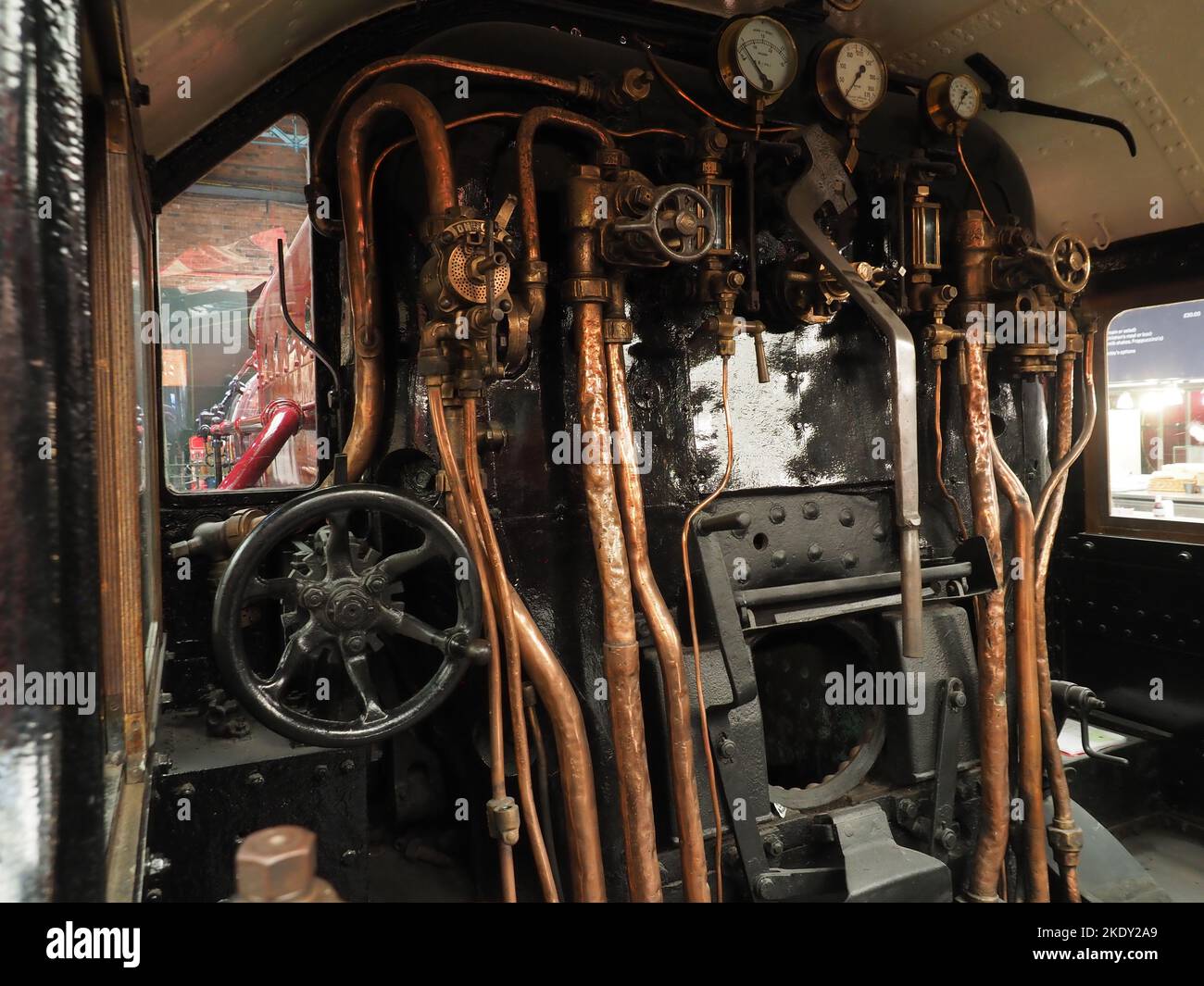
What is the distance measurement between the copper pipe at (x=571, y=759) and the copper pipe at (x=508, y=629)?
5cm

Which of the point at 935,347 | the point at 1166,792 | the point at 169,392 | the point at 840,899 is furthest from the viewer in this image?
the point at 1166,792

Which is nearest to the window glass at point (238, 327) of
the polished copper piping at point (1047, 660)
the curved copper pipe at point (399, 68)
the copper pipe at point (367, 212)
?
the curved copper pipe at point (399, 68)

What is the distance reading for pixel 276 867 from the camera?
545 millimetres

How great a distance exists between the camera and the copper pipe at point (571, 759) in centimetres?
230

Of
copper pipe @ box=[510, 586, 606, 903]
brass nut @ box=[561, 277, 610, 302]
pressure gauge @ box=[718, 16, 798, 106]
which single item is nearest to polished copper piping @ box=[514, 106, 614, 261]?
brass nut @ box=[561, 277, 610, 302]

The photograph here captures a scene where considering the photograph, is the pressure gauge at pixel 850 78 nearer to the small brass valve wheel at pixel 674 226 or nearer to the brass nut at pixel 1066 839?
the small brass valve wheel at pixel 674 226

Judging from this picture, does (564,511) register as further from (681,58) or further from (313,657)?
(681,58)

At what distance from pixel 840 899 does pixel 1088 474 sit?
7.93ft

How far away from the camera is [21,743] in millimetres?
630

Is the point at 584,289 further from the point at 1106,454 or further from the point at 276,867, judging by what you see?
the point at 1106,454

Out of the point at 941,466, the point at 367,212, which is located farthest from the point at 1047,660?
the point at 367,212

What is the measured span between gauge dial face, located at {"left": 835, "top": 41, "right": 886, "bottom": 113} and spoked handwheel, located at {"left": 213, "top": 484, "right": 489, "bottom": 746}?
1914 mm

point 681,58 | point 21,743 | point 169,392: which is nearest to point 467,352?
point 169,392

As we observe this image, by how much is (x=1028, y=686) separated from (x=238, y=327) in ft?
9.76
